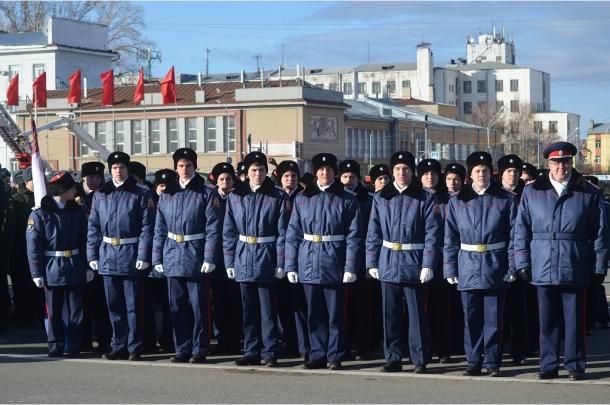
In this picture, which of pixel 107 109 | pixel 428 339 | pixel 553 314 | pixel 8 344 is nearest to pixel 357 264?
pixel 428 339

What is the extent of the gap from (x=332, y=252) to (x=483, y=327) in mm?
1663

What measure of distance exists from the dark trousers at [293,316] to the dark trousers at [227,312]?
18.8 inches

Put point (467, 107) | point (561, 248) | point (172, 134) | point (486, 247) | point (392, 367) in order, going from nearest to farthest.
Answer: point (561, 248) → point (486, 247) → point (392, 367) → point (172, 134) → point (467, 107)

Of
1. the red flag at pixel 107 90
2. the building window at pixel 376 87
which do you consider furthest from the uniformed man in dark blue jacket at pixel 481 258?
the building window at pixel 376 87

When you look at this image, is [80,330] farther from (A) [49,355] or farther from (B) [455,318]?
(B) [455,318]

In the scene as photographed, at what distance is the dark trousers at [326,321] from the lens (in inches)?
465

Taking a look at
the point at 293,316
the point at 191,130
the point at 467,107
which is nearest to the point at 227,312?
the point at 293,316

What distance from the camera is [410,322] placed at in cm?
1166

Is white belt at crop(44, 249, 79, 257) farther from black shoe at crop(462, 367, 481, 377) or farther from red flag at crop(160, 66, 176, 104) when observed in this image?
red flag at crop(160, 66, 176, 104)

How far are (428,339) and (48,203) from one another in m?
4.43

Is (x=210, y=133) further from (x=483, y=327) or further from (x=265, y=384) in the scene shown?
(x=265, y=384)

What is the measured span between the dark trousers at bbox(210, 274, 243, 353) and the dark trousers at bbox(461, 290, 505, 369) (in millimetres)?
2761

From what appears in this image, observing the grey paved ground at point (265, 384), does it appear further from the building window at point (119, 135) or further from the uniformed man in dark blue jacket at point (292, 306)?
the building window at point (119, 135)

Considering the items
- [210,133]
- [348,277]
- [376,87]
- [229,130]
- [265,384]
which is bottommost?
[265,384]
